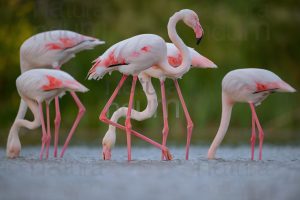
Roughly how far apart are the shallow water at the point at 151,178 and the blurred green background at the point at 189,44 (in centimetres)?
410

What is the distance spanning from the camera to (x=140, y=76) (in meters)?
10.9

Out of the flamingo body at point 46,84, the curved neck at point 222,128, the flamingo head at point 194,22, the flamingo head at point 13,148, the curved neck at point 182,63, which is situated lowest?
the flamingo head at point 13,148

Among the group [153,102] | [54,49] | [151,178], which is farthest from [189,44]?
[151,178]

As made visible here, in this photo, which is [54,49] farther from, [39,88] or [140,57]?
[140,57]

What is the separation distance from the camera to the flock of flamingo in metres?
9.62

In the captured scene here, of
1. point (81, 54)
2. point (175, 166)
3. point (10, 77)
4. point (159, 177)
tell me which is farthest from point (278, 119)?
point (159, 177)

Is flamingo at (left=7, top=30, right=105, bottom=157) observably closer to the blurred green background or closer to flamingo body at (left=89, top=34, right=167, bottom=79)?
flamingo body at (left=89, top=34, right=167, bottom=79)

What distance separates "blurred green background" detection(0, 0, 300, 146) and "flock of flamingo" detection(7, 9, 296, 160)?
118 inches

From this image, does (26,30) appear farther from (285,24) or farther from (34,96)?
(34,96)

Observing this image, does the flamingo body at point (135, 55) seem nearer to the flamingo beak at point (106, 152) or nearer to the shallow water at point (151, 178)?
the flamingo beak at point (106, 152)

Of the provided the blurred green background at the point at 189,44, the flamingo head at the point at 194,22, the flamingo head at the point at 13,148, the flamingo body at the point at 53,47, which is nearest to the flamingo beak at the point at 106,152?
the flamingo head at the point at 13,148

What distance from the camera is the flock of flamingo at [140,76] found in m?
9.62

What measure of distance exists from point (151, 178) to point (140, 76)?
323cm

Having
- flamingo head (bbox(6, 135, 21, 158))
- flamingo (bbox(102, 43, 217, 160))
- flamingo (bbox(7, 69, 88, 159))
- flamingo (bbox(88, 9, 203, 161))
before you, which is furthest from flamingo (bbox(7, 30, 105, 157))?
flamingo (bbox(88, 9, 203, 161))
